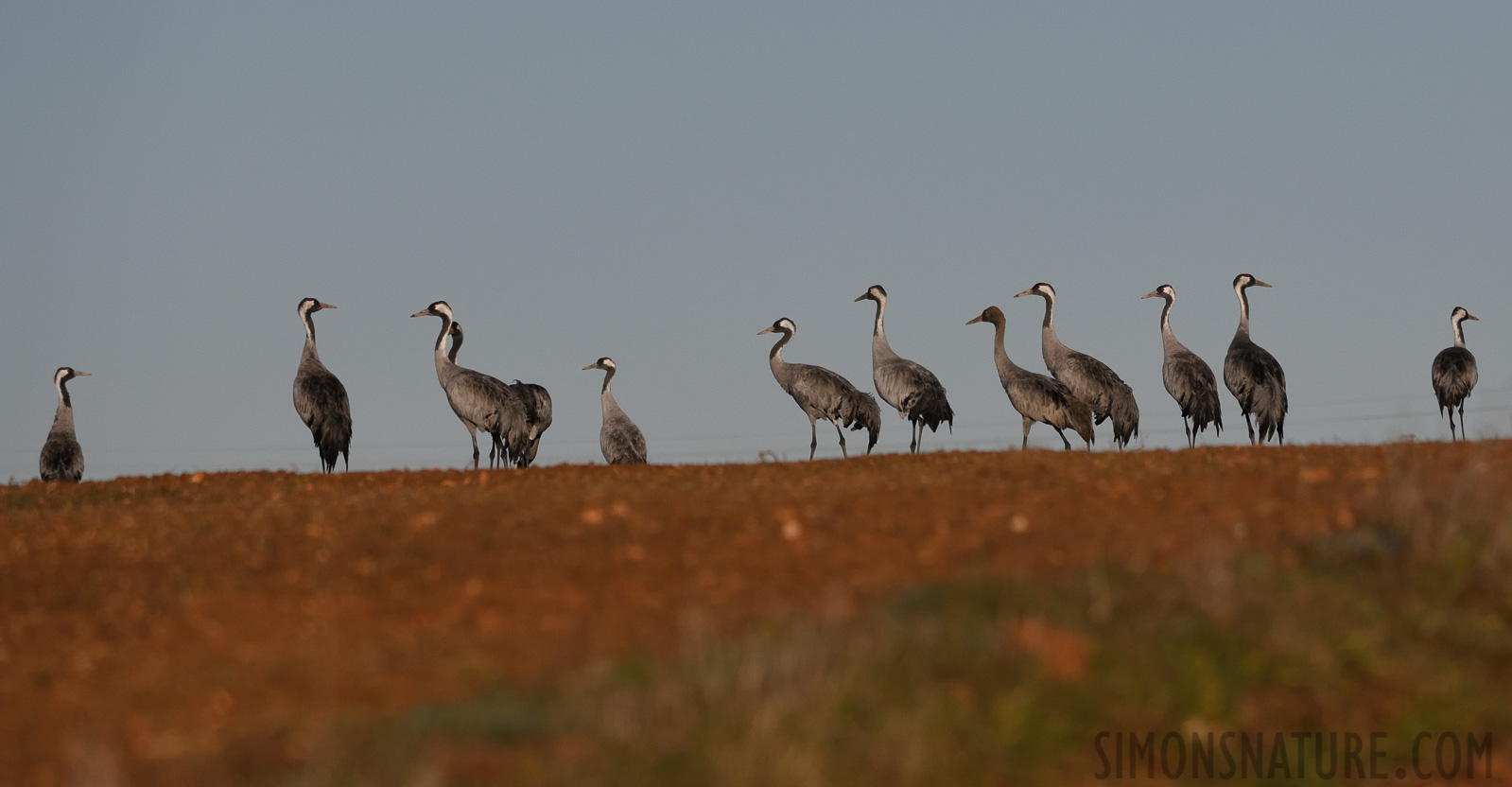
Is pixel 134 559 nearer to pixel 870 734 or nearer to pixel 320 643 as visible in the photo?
pixel 320 643

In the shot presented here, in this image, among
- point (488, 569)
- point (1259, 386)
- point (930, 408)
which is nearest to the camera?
point (488, 569)

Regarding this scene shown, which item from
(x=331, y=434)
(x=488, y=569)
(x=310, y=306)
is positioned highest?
(x=310, y=306)

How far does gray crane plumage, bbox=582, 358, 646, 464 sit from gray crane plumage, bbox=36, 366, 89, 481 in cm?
899

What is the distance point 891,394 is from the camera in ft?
90.7

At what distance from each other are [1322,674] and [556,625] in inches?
139

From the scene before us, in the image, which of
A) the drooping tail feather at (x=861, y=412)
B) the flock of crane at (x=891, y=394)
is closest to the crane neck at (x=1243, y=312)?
the flock of crane at (x=891, y=394)

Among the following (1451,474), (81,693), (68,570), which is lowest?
(81,693)

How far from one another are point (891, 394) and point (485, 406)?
22.9ft

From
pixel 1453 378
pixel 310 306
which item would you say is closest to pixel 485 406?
pixel 310 306

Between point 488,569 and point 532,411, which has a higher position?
point 532,411

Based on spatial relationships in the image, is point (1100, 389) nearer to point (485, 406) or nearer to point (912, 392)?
point (912, 392)

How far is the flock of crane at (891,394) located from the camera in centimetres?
2461

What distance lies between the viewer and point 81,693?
22.8 ft

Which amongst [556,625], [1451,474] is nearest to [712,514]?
[556,625]
